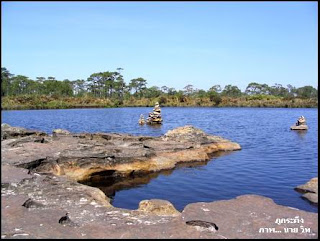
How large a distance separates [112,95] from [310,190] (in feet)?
394

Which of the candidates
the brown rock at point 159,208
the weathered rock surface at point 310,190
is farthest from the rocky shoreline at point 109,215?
the weathered rock surface at point 310,190

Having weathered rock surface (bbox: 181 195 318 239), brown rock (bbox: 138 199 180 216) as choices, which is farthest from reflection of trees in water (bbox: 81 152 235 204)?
weathered rock surface (bbox: 181 195 318 239)

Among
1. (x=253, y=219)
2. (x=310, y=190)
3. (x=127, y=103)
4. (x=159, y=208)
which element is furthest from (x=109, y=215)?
(x=127, y=103)

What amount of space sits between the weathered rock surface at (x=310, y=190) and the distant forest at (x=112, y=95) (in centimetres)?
8468

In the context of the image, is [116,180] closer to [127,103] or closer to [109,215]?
[109,215]

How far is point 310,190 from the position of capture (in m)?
13.5

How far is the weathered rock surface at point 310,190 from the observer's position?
12.6 m

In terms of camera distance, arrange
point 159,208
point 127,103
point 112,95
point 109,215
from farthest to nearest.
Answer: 1. point 112,95
2. point 127,103
3. point 159,208
4. point 109,215

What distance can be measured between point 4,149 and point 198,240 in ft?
40.6

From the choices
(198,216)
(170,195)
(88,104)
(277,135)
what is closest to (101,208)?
(198,216)

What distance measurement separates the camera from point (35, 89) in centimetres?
11925

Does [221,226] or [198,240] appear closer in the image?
[198,240]

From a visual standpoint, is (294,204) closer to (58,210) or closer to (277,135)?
(58,210)

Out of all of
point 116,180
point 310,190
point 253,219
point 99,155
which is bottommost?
point 116,180
